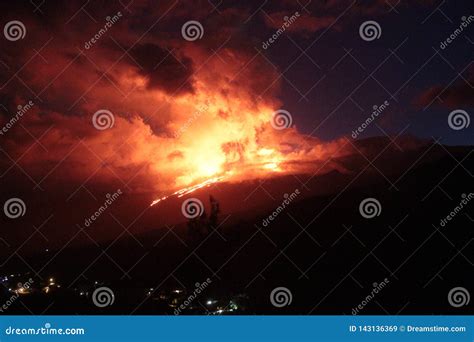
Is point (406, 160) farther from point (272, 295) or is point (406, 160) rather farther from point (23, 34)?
point (23, 34)

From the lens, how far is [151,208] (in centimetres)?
805

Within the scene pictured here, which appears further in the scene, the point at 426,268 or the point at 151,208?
the point at 426,268

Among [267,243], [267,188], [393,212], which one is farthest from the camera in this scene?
[393,212]

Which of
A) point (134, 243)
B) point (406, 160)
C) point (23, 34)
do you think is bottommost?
point (134, 243)

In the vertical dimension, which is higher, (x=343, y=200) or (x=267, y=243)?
(x=343, y=200)

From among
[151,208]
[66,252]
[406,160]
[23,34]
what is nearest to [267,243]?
[151,208]

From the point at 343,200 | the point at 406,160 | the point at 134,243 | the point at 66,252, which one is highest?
the point at 406,160

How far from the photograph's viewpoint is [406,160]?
301 inches

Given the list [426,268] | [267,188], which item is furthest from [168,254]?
[426,268]

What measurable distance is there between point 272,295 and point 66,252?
3.79 meters

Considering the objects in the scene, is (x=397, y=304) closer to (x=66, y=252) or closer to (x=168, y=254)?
(x=168, y=254)
